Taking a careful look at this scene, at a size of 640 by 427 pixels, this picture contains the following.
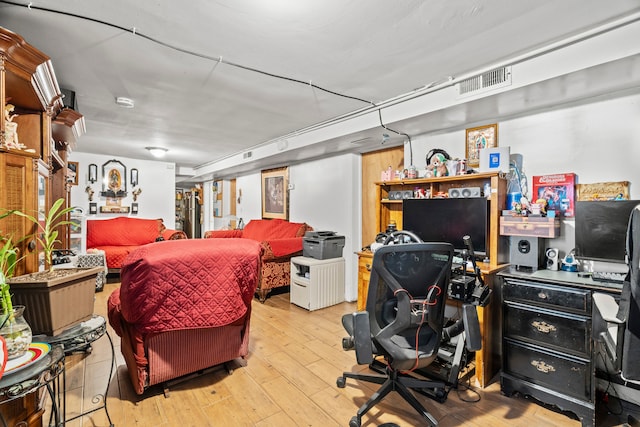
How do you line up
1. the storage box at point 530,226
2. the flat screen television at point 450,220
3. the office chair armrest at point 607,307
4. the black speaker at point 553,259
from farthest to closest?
the flat screen television at point 450,220 → the black speaker at point 553,259 → the storage box at point 530,226 → the office chair armrest at point 607,307

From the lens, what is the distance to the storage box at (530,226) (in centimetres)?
227

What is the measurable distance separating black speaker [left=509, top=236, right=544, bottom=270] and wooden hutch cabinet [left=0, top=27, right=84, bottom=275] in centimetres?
332

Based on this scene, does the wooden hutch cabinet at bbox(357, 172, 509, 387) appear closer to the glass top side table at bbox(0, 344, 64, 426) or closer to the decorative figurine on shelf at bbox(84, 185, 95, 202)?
the glass top side table at bbox(0, 344, 64, 426)

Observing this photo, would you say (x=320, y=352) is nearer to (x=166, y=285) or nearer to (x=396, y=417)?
(x=396, y=417)

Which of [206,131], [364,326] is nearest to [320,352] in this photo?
[364,326]

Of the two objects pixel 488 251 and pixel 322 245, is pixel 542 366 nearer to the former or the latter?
pixel 488 251

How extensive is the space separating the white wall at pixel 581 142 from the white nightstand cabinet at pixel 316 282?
7.78ft

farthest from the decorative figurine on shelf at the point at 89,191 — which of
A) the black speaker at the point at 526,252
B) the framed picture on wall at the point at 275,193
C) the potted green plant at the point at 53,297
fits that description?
the black speaker at the point at 526,252

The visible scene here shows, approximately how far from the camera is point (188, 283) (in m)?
1.93

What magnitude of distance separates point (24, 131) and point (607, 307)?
3690 mm

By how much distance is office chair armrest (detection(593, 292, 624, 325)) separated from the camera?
4.72 feet

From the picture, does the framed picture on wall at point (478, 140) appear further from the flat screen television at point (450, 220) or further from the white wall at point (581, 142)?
the flat screen television at point (450, 220)

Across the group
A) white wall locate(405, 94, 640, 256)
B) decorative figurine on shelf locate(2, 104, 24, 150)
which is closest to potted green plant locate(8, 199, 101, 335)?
decorative figurine on shelf locate(2, 104, 24, 150)

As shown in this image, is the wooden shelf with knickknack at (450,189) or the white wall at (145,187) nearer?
the wooden shelf with knickknack at (450,189)
